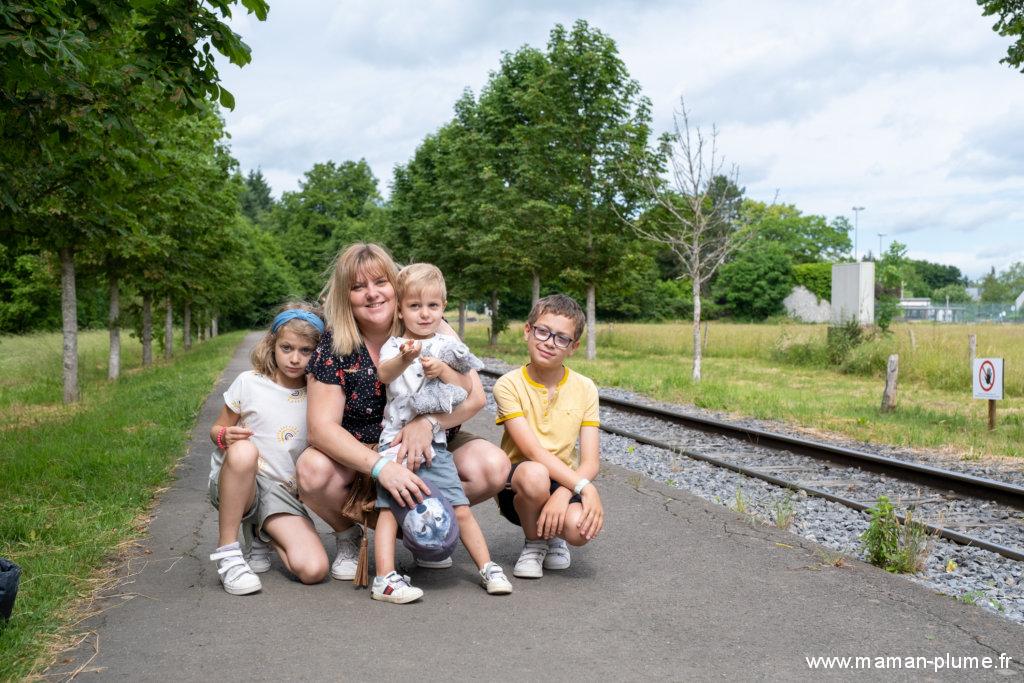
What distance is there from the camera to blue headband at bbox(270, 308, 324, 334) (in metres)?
4.64

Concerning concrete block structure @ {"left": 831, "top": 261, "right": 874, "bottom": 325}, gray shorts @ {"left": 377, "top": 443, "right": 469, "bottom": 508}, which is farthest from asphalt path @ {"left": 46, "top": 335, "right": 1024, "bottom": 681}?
concrete block structure @ {"left": 831, "top": 261, "right": 874, "bottom": 325}

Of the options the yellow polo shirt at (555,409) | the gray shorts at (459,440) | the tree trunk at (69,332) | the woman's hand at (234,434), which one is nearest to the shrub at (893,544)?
the yellow polo shirt at (555,409)

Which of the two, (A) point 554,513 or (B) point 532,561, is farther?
(B) point 532,561

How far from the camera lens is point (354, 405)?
4457mm

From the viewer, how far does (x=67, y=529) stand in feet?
18.1

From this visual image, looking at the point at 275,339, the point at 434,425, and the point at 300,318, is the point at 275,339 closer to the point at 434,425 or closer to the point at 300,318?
the point at 300,318

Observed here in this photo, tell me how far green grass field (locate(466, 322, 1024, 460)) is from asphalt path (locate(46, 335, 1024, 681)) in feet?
20.2

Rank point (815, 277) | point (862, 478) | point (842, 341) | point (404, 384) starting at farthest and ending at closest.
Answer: point (815, 277) → point (842, 341) → point (862, 478) → point (404, 384)

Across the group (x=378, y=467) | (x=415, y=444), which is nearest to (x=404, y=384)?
(x=415, y=444)

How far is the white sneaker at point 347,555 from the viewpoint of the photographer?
4594 millimetres

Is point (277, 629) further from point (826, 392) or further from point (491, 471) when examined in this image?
point (826, 392)

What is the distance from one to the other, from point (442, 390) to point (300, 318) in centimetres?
96

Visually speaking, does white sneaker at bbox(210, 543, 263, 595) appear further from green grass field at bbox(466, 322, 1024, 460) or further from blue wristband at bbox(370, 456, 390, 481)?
green grass field at bbox(466, 322, 1024, 460)

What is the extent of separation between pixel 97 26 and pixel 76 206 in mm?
5920
